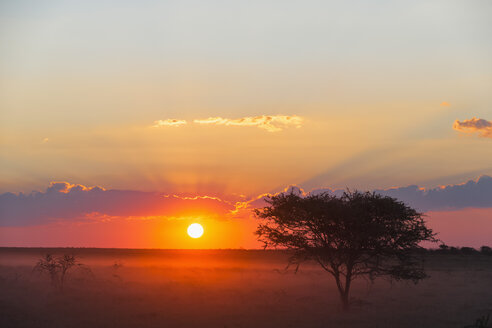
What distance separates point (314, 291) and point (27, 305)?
25620 mm

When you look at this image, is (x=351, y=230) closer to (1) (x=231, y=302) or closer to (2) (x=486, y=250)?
(1) (x=231, y=302)

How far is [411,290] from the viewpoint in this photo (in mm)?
52125

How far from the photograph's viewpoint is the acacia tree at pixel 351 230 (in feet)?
123

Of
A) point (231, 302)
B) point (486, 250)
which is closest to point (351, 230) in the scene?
point (231, 302)

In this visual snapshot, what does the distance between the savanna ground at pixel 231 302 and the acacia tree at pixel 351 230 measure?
135 inches

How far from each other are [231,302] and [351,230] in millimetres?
11396

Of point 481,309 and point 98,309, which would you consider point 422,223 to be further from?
point 98,309

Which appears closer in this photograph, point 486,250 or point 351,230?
point 351,230

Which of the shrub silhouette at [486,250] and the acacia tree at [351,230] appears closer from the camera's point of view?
the acacia tree at [351,230]

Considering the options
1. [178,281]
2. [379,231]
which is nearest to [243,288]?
[178,281]

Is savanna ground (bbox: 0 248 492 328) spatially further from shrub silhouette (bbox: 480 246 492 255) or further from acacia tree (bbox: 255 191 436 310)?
shrub silhouette (bbox: 480 246 492 255)

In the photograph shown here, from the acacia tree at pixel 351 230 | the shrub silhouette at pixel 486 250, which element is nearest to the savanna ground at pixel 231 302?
the acacia tree at pixel 351 230

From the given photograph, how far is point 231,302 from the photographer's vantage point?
140 feet

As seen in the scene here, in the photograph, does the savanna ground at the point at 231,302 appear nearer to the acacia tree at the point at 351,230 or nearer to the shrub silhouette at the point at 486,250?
the acacia tree at the point at 351,230
